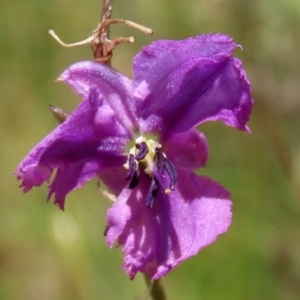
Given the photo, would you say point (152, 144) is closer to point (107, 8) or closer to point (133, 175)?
point (133, 175)

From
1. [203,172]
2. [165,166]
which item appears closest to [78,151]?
[165,166]

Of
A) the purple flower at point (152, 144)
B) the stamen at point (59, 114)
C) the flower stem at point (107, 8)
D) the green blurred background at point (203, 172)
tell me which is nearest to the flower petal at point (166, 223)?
the purple flower at point (152, 144)

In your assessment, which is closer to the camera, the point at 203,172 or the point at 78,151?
the point at 78,151

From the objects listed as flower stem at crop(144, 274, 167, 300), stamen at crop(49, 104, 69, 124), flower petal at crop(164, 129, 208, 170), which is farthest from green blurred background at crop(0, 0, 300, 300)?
stamen at crop(49, 104, 69, 124)

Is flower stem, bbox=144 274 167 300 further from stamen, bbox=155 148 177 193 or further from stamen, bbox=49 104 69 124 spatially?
stamen, bbox=49 104 69 124

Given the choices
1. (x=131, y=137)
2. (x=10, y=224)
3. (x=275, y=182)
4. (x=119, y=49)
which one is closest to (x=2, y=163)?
(x=10, y=224)

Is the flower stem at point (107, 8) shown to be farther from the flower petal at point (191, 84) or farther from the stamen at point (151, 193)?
the stamen at point (151, 193)
